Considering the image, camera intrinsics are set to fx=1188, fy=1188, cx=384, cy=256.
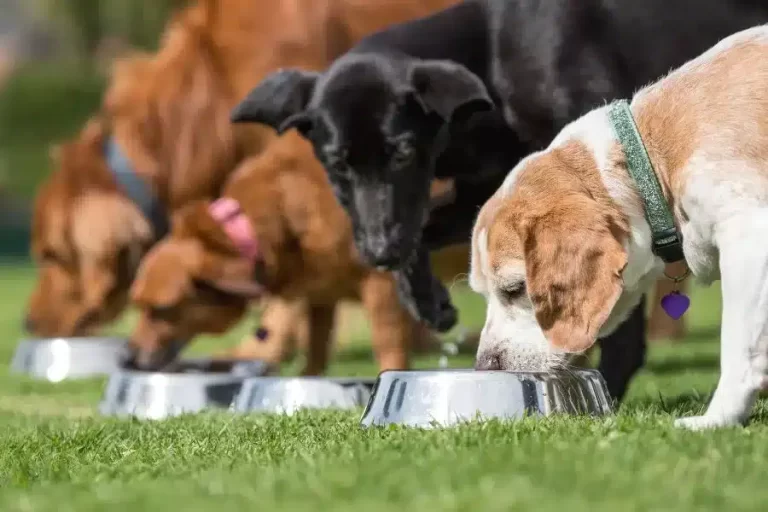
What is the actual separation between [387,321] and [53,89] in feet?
55.1

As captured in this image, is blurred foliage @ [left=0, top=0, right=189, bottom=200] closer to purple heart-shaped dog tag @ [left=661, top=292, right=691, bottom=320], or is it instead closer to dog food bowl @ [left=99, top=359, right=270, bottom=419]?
dog food bowl @ [left=99, top=359, right=270, bottom=419]

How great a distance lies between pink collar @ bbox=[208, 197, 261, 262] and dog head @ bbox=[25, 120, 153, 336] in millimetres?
1522

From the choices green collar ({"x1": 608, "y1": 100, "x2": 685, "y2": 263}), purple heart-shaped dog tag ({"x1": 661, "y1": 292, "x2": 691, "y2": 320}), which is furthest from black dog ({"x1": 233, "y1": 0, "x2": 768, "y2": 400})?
green collar ({"x1": 608, "y1": 100, "x2": 685, "y2": 263})

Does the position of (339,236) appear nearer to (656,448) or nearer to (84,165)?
(84,165)

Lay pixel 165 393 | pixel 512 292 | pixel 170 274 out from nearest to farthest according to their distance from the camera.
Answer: pixel 512 292 → pixel 165 393 → pixel 170 274

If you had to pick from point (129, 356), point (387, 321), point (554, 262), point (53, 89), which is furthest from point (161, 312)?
point (53, 89)

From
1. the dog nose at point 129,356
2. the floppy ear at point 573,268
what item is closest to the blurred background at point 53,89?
the dog nose at point 129,356

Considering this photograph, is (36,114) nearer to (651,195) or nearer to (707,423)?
(651,195)

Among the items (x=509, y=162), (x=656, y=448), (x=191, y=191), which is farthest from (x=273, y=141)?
(x=656, y=448)

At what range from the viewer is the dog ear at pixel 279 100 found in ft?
14.7

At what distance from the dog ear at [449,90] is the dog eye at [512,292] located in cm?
116

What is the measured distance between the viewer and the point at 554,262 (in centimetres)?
283

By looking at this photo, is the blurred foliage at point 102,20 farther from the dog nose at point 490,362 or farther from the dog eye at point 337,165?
the dog nose at point 490,362

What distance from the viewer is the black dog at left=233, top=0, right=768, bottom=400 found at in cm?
396
